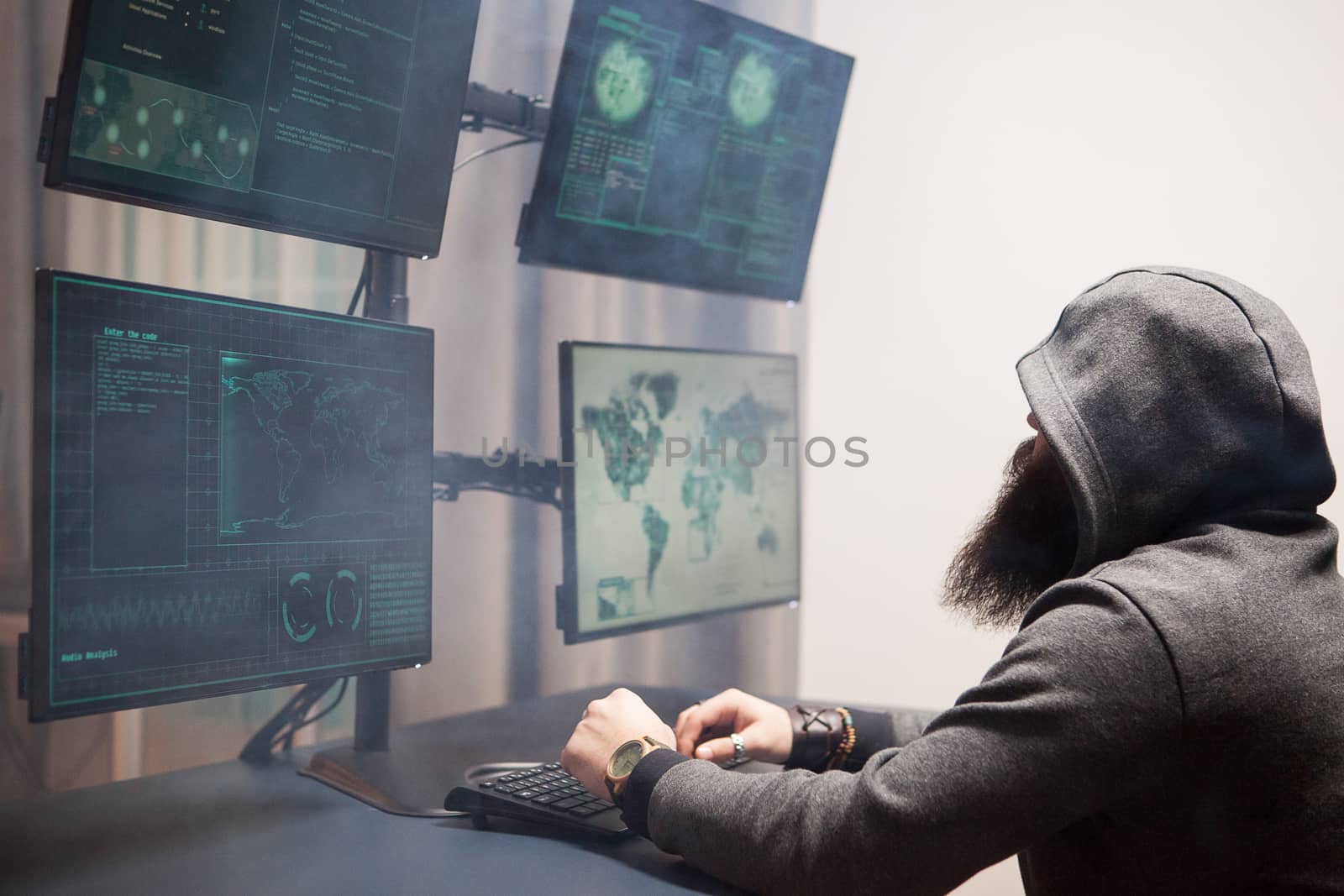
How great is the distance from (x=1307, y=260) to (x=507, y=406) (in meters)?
1.28

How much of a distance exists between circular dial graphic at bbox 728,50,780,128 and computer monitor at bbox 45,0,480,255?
0.47 m

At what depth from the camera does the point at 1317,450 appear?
86 cm

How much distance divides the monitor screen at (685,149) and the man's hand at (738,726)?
62 centimetres

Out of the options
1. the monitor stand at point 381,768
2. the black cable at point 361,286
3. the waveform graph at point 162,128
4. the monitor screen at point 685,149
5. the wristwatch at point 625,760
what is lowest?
the monitor stand at point 381,768

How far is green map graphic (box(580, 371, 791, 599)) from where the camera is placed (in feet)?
4.45

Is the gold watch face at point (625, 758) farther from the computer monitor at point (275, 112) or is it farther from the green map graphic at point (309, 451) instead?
the computer monitor at point (275, 112)

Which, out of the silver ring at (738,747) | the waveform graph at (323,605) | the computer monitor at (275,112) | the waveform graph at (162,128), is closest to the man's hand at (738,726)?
the silver ring at (738,747)

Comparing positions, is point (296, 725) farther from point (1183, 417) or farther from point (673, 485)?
point (1183, 417)

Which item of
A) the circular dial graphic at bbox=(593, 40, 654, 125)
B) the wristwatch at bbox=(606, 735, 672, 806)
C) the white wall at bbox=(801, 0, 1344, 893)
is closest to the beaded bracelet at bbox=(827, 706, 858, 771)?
the wristwatch at bbox=(606, 735, 672, 806)

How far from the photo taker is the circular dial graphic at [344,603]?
1013 millimetres

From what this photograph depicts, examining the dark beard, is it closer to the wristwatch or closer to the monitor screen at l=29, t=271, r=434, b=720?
the wristwatch

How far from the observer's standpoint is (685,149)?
143cm

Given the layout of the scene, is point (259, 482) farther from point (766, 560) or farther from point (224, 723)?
point (766, 560)

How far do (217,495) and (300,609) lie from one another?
0.14 meters
